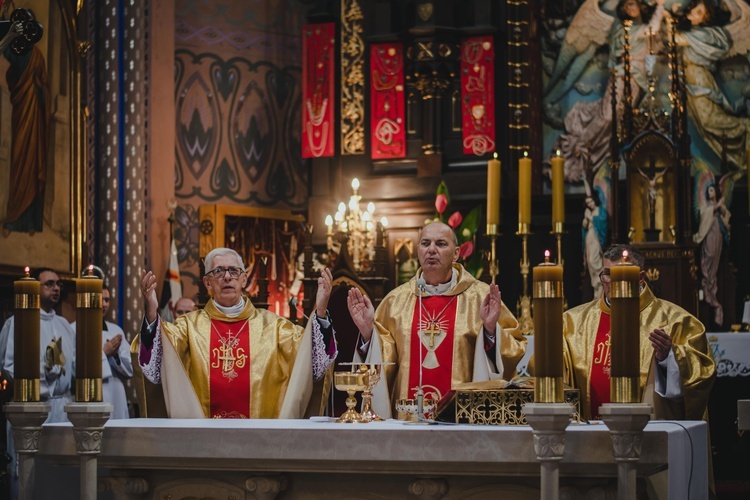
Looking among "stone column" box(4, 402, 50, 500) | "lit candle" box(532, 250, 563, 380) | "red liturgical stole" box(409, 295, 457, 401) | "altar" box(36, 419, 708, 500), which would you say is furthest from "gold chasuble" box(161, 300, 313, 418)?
"lit candle" box(532, 250, 563, 380)

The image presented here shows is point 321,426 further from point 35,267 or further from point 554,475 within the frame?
point 35,267

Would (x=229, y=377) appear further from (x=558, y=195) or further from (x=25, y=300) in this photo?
(x=558, y=195)

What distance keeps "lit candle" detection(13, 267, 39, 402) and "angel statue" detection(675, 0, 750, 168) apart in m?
8.60

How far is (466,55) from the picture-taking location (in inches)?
502

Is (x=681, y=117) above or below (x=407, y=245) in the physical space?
above

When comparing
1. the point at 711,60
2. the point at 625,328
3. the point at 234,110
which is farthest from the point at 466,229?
the point at 625,328

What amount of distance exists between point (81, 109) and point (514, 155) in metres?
4.11

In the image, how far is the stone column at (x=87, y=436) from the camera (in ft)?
16.4

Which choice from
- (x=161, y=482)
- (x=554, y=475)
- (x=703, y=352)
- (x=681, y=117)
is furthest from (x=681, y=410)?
(x=681, y=117)

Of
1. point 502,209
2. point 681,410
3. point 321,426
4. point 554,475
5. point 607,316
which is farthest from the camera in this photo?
point 502,209

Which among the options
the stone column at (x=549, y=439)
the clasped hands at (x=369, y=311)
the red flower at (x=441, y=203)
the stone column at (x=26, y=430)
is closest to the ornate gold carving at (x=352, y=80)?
the red flower at (x=441, y=203)

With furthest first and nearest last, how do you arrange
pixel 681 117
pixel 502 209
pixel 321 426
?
1. pixel 502 209
2. pixel 681 117
3. pixel 321 426

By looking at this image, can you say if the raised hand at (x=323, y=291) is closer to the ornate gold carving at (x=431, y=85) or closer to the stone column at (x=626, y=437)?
the stone column at (x=626, y=437)

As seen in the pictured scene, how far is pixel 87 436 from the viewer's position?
5.02 m
